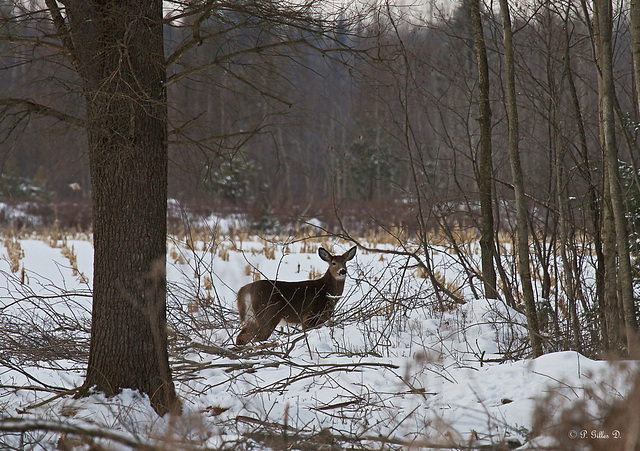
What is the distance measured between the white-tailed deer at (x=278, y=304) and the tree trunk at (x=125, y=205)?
2185 mm

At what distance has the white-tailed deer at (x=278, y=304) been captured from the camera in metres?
6.84

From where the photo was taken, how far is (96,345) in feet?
14.3

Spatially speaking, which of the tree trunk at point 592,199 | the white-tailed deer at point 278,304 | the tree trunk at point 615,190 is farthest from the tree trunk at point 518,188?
the white-tailed deer at point 278,304

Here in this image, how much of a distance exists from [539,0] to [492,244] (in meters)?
2.88

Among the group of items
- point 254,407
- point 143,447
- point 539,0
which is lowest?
point 254,407

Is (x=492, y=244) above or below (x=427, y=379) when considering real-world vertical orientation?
→ above

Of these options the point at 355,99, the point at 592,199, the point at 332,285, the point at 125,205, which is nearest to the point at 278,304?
the point at 332,285

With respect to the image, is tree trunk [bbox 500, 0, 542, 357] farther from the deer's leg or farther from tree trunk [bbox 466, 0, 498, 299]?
the deer's leg

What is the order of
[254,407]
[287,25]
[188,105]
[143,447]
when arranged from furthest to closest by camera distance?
[188,105]
[287,25]
[254,407]
[143,447]

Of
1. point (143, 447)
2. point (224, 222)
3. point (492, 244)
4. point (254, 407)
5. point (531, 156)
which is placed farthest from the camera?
point (224, 222)

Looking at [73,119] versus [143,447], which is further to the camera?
[73,119]

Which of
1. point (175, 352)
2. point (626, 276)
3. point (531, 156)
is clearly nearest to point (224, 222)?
point (531, 156)

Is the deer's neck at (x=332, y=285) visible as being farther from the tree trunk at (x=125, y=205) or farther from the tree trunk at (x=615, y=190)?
the tree trunk at (x=615, y=190)

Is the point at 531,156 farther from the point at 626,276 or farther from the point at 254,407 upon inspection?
the point at 254,407
